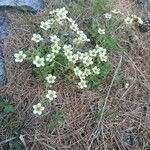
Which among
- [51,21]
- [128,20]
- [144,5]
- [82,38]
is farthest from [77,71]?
[144,5]

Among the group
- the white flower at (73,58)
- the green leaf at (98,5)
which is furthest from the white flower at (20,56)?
the green leaf at (98,5)

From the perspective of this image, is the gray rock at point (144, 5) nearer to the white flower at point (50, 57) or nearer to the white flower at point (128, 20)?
the white flower at point (128, 20)

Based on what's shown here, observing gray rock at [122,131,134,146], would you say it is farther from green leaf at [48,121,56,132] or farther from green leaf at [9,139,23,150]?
green leaf at [9,139,23,150]

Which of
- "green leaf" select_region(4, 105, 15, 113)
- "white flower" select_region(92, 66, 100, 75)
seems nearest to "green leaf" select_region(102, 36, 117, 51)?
"white flower" select_region(92, 66, 100, 75)

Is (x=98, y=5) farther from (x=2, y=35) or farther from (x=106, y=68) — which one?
(x=2, y=35)

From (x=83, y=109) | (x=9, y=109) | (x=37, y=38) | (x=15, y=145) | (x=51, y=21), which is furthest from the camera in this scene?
(x=51, y=21)

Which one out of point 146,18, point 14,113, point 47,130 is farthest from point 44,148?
point 146,18
